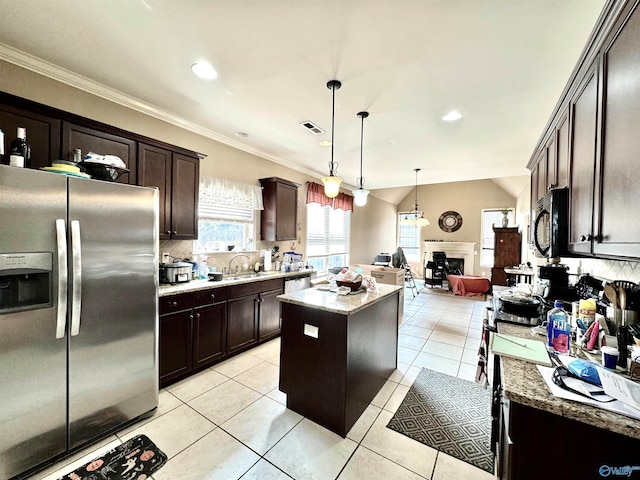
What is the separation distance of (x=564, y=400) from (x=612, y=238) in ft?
2.66

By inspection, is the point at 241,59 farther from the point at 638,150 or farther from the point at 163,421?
the point at 163,421

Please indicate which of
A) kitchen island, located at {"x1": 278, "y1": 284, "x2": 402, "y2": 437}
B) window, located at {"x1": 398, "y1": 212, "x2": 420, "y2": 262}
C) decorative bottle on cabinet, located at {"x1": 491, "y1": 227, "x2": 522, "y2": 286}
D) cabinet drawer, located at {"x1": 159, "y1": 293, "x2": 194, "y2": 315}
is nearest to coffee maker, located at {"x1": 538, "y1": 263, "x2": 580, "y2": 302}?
kitchen island, located at {"x1": 278, "y1": 284, "x2": 402, "y2": 437}

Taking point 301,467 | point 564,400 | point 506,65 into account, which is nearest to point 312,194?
point 506,65

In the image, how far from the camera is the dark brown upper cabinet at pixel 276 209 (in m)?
4.11

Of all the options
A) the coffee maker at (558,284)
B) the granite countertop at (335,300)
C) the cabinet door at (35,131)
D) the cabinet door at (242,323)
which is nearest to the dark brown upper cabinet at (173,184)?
the cabinet door at (35,131)

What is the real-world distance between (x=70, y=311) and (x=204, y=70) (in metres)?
2.05

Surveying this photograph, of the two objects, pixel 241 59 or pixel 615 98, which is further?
pixel 241 59

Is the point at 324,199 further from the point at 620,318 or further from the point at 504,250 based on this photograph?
the point at 504,250

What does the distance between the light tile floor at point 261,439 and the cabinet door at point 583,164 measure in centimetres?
165

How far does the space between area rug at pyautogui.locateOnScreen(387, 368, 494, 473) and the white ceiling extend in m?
2.88

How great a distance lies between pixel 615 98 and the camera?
4.09ft

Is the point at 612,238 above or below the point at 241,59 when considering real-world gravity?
below

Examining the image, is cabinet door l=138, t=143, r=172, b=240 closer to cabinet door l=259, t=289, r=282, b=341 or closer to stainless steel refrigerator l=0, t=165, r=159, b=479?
stainless steel refrigerator l=0, t=165, r=159, b=479

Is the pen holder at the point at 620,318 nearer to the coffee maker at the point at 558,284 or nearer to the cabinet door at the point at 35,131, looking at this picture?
the coffee maker at the point at 558,284
